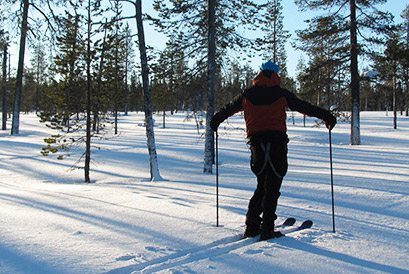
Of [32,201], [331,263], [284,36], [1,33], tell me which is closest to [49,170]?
[1,33]

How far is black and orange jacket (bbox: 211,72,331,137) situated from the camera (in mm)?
3535

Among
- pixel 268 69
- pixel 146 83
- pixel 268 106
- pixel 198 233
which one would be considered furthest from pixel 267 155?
pixel 146 83

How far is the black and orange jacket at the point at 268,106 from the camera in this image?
139 inches

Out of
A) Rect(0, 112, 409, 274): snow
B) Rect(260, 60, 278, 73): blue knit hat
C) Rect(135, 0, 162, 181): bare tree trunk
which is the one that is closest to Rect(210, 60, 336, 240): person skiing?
Rect(260, 60, 278, 73): blue knit hat

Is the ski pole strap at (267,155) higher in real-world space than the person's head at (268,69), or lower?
lower

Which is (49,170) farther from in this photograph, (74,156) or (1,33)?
(1,33)

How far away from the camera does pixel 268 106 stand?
3.53 m

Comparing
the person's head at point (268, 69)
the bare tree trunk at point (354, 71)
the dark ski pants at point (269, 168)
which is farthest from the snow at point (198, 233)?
the bare tree trunk at point (354, 71)

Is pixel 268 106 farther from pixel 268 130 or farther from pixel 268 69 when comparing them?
pixel 268 69

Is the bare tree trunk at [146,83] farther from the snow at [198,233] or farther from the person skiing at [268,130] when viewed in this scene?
the person skiing at [268,130]

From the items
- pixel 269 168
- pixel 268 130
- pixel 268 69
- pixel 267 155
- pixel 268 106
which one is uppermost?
pixel 268 69

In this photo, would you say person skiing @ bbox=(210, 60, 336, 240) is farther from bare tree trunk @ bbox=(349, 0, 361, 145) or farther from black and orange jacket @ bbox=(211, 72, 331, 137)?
bare tree trunk @ bbox=(349, 0, 361, 145)

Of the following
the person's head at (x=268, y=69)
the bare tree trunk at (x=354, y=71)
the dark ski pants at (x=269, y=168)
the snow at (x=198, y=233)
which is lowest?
the snow at (x=198, y=233)

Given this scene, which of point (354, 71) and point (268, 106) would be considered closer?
point (268, 106)
